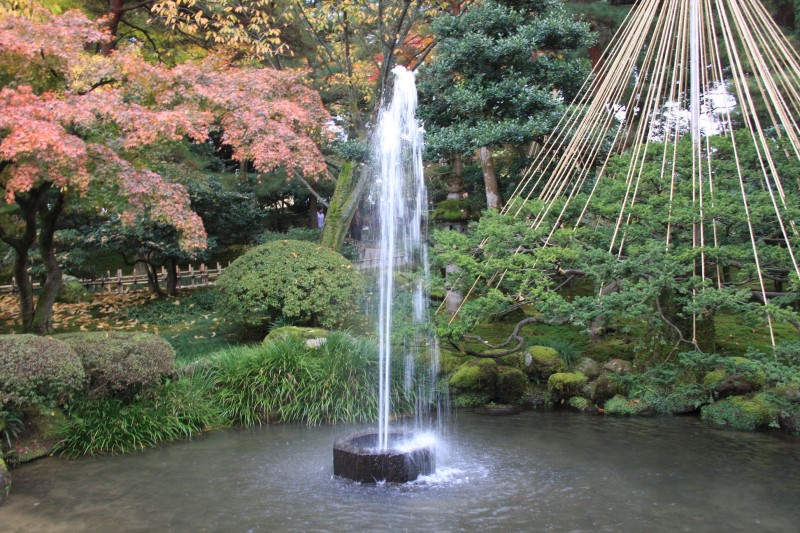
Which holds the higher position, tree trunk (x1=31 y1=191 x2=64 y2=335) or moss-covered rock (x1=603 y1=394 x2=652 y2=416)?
tree trunk (x1=31 y1=191 x2=64 y2=335)

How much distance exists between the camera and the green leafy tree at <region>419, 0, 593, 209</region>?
9.20m

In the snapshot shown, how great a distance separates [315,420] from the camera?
7.02 meters

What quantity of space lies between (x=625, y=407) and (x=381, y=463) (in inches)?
137

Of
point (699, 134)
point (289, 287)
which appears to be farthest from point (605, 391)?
point (289, 287)

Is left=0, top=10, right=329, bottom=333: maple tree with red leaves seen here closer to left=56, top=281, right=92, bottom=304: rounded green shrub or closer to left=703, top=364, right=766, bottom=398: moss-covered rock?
left=56, top=281, right=92, bottom=304: rounded green shrub

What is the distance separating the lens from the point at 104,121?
7535 millimetres

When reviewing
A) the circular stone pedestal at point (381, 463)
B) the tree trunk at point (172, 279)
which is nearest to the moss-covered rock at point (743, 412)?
the circular stone pedestal at point (381, 463)

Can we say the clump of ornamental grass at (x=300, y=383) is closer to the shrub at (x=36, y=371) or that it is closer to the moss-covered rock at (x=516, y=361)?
the moss-covered rock at (x=516, y=361)

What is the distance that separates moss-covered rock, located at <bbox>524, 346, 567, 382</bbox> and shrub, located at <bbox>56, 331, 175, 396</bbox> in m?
4.25

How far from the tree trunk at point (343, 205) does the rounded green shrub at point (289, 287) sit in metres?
1.88

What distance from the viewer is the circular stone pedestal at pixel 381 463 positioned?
503cm

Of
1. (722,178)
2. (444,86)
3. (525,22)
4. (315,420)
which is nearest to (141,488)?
(315,420)

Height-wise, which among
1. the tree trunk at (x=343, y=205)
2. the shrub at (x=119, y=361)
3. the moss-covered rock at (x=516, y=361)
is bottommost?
the moss-covered rock at (x=516, y=361)

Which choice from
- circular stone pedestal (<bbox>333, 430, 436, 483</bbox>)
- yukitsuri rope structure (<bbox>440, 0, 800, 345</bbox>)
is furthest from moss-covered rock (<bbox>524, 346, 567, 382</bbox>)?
circular stone pedestal (<bbox>333, 430, 436, 483</bbox>)
